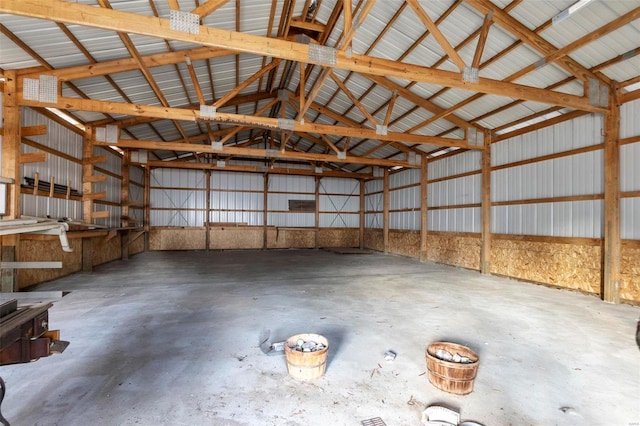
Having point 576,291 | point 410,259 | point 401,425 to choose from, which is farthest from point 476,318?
point 410,259

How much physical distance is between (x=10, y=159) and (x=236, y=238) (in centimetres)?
1111

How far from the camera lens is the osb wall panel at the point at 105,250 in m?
10.2

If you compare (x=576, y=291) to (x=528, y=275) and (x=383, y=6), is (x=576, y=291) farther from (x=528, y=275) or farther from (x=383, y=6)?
(x=383, y=6)

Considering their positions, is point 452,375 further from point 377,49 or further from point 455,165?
point 455,165

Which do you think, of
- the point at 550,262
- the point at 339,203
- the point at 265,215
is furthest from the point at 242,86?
the point at 339,203

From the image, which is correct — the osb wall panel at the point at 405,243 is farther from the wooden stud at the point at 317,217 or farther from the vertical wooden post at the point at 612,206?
the vertical wooden post at the point at 612,206

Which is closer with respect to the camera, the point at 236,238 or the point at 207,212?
the point at 207,212

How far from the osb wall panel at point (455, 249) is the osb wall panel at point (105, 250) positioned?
12.2 metres

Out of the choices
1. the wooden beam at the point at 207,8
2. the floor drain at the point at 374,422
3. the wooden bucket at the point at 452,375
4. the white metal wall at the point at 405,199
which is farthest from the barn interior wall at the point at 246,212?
the floor drain at the point at 374,422

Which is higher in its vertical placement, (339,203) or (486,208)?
(339,203)

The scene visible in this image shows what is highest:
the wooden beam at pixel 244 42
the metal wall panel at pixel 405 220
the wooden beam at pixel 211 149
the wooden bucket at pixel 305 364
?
the wooden beam at pixel 244 42

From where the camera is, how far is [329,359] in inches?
143

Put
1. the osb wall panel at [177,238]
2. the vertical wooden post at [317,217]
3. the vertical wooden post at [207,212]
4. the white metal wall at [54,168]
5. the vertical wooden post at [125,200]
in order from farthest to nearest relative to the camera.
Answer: the vertical wooden post at [317,217] → the vertical wooden post at [207,212] → the osb wall panel at [177,238] → the vertical wooden post at [125,200] → the white metal wall at [54,168]

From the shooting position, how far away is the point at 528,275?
8453 mm
